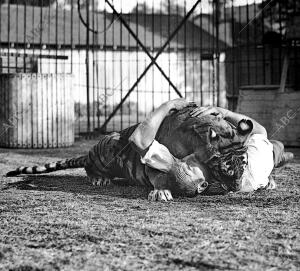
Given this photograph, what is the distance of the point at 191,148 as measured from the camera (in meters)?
4.71

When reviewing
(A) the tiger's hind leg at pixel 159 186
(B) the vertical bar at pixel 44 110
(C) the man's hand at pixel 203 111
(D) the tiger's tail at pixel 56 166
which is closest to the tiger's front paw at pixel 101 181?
(D) the tiger's tail at pixel 56 166

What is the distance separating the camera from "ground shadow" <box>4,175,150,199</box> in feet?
17.0

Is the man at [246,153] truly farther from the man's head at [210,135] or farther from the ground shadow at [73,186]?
the ground shadow at [73,186]

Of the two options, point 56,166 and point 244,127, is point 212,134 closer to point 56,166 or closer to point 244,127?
point 244,127

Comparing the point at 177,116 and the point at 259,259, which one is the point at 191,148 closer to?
the point at 177,116

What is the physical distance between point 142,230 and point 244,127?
145 centimetres

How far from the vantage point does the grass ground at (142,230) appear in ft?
9.66

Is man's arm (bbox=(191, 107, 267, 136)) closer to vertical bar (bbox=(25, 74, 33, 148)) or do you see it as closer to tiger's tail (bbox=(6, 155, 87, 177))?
tiger's tail (bbox=(6, 155, 87, 177))

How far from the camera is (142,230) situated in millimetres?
3613

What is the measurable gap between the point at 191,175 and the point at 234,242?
135 centimetres

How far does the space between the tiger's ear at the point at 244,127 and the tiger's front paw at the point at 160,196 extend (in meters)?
0.71

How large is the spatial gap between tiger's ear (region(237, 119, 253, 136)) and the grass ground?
0.51 meters

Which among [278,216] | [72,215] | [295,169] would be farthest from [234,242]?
[295,169]

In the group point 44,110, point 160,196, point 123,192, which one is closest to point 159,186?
point 160,196
